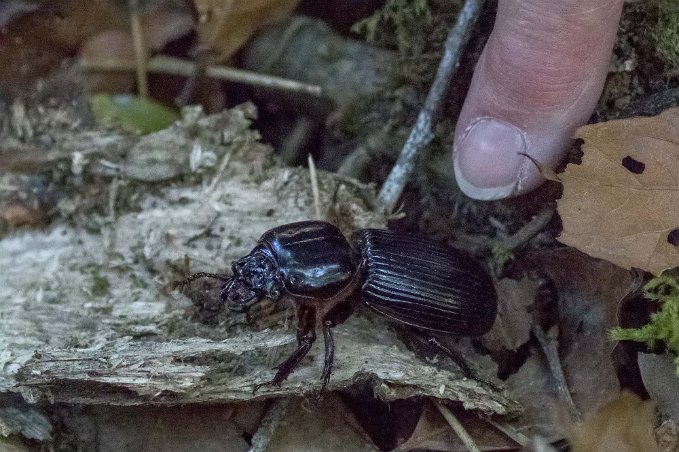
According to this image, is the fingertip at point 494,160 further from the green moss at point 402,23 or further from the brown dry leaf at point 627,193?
the green moss at point 402,23

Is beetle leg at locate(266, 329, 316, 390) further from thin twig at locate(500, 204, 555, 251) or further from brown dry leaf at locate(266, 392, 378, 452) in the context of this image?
thin twig at locate(500, 204, 555, 251)

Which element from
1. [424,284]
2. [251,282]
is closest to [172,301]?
[251,282]

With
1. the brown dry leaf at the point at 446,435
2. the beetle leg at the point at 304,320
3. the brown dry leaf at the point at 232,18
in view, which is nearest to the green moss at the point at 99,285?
the beetle leg at the point at 304,320

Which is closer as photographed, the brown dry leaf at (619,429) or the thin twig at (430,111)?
the brown dry leaf at (619,429)

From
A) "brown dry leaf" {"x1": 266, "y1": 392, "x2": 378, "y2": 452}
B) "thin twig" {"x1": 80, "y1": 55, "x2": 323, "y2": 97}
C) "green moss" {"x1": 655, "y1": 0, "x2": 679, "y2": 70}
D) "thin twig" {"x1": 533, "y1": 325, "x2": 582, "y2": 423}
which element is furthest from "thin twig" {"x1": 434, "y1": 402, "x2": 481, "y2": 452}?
"thin twig" {"x1": 80, "y1": 55, "x2": 323, "y2": 97}

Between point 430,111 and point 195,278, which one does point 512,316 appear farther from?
point 195,278
